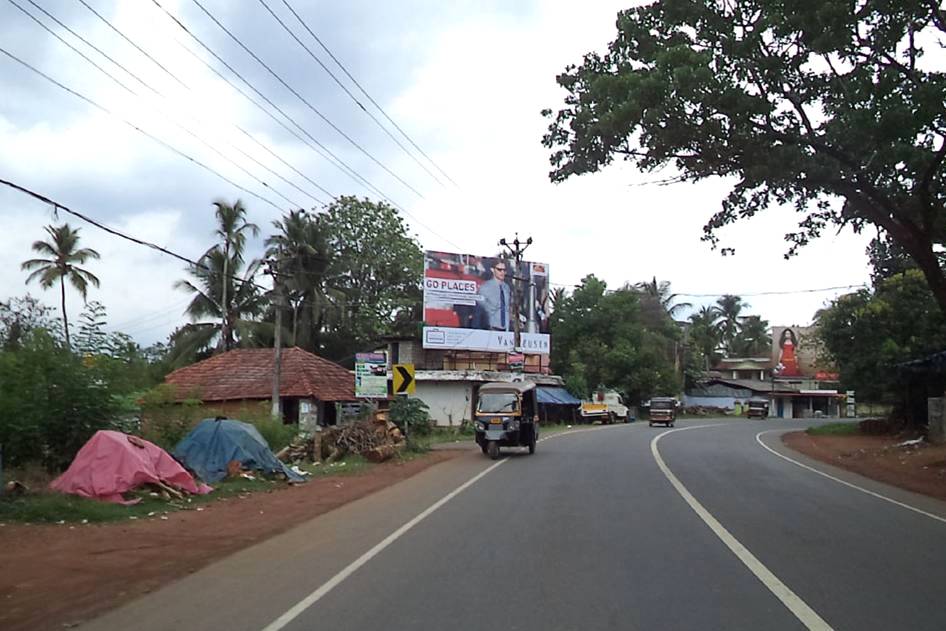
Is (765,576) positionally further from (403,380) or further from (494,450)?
(403,380)

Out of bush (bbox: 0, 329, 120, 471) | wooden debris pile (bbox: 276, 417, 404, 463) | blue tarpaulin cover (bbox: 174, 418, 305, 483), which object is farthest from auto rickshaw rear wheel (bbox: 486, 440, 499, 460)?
bush (bbox: 0, 329, 120, 471)

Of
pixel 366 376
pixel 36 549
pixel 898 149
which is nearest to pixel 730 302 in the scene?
pixel 366 376

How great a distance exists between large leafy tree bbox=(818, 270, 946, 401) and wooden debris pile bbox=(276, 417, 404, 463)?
24.8 meters

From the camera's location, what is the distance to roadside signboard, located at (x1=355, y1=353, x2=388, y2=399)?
26.9 meters

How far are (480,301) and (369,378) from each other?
26884 millimetres

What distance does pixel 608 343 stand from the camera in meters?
76.9

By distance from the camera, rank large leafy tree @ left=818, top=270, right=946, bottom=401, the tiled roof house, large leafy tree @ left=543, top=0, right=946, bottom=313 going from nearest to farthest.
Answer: large leafy tree @ left=543, top=0, right=946, bottom=313, the tiled roof house, large leafy tree @ left=818, top=270, right=946, bottom=401

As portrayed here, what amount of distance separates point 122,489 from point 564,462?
1314cm

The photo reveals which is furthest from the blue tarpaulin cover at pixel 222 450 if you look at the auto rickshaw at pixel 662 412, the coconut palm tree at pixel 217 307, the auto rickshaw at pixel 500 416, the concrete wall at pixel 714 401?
the concrete wall at pixel 714 401

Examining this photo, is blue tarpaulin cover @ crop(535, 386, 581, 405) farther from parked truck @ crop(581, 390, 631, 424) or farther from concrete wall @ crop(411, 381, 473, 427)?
concrete wall @ crop(411, 381, 473, 427)

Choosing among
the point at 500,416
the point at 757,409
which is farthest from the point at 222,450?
the point at 757,409

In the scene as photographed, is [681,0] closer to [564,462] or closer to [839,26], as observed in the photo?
[839,26]

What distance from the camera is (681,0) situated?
49.4 feet

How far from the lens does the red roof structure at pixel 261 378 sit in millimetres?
37156
